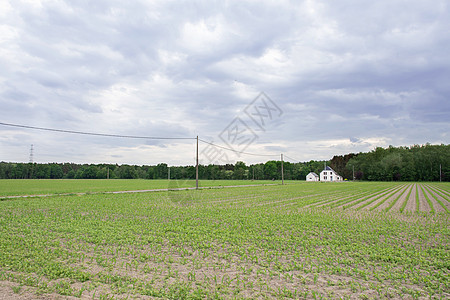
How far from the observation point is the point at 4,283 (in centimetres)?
510

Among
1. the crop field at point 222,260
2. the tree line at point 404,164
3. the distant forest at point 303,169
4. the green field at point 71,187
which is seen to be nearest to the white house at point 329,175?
the distant forest at point 303,169

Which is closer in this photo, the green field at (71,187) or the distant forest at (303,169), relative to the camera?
the green field at (71,187)

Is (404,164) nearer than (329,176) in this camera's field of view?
Yes

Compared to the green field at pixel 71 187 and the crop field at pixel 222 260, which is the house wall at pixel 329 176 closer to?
the green field at pixel 71 187

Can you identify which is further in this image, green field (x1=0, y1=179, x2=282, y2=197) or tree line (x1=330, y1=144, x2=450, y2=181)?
tree line (x1=330, y1=144, x2=450, y2=181)

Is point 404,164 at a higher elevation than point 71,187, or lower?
higher

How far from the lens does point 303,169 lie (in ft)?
390

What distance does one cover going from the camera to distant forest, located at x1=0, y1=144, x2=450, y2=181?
8762 cm

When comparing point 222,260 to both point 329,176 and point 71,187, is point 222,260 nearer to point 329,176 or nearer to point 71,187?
point 71,187

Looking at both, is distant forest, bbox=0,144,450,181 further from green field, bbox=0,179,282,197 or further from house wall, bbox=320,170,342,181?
green field, bbox=0,179,282,197

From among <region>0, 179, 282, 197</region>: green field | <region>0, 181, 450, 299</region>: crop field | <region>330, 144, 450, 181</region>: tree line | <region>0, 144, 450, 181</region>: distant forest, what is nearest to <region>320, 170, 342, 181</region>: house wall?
<region>0, 144, 450, 181</region>: distant forest

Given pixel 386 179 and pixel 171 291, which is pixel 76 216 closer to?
pixel 171 291

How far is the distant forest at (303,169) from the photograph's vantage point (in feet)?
287

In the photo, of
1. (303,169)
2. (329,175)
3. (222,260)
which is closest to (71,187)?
(222,260)
